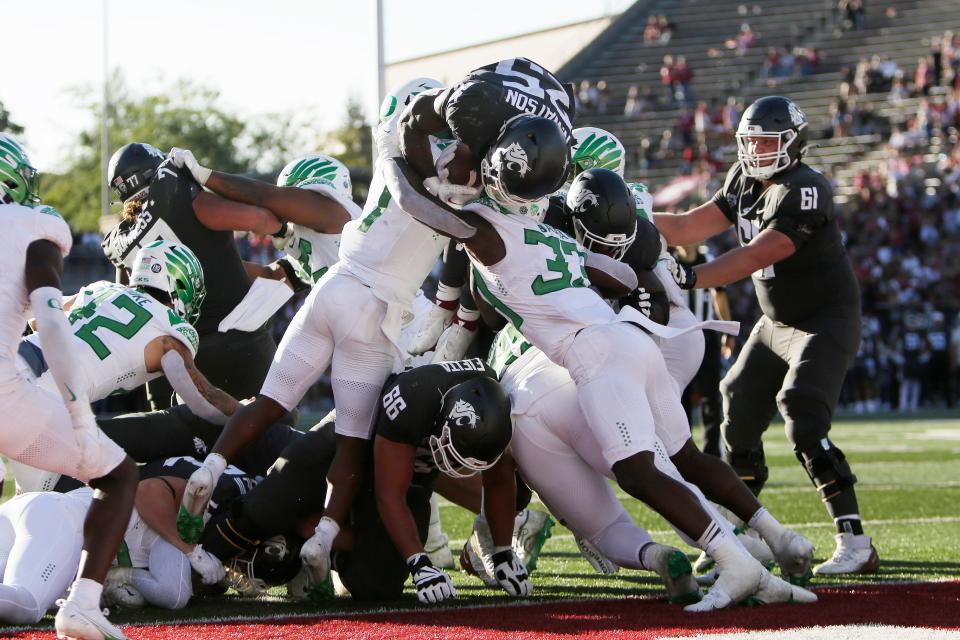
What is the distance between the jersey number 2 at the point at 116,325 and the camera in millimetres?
5230

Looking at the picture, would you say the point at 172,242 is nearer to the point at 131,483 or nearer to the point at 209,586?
the point at 209,586

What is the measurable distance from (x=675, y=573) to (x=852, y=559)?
139 cm

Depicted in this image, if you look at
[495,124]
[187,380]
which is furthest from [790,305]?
[187,380]

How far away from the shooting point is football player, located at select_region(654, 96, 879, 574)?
5.84m

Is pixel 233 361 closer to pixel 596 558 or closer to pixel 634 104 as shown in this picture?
pixel 596 558

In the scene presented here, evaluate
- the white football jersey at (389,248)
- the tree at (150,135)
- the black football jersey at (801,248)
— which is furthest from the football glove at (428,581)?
the tree at (150,135)

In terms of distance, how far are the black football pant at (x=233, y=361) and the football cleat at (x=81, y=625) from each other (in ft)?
8.92

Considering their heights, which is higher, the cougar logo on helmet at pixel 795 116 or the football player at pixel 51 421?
the cougar logo on helmet at pixel 795 116

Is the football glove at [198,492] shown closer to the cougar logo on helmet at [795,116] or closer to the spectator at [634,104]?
the cougar logo on helmet at [795,116]

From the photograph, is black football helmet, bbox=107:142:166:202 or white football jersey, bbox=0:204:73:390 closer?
white football jersey, bbox=0:204:73:390

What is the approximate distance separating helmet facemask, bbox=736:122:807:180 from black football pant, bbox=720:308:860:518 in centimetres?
71

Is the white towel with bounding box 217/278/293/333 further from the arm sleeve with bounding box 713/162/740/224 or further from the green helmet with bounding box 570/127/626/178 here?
the arm sleeve with bounding box 713/162/740/224

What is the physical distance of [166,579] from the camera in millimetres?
4719

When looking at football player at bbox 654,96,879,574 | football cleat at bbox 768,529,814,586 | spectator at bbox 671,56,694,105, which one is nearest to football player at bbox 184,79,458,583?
football player at bbox 654,96,879,574
